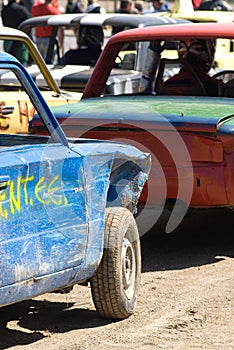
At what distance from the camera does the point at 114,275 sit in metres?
5.17

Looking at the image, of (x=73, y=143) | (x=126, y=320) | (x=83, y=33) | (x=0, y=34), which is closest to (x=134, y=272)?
(x=126, y=320)

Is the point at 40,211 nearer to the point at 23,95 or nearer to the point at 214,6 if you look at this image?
the point at 23,95

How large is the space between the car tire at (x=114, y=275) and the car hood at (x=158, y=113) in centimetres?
146

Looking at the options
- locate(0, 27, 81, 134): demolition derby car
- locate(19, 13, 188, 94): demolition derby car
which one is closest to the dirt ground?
locate(0, 27, 81, 134): demolition derby car

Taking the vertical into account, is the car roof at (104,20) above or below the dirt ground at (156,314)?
above

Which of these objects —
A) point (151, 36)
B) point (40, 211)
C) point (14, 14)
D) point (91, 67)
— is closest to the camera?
point (40, 211)

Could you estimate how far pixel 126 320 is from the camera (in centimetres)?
530

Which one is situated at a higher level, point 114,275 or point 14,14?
point 114,275

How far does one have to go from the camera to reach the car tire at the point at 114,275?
17.0 feet

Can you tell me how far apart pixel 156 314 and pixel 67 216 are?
912 mm

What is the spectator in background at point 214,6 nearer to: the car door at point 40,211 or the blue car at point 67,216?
the blue car at point 67,216

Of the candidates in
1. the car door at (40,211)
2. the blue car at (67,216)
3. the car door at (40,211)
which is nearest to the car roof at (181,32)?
the blue car at (67,216)

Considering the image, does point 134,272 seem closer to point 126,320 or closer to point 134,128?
point 126,320

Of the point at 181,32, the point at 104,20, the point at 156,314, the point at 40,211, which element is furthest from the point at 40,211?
the point at 104,20
